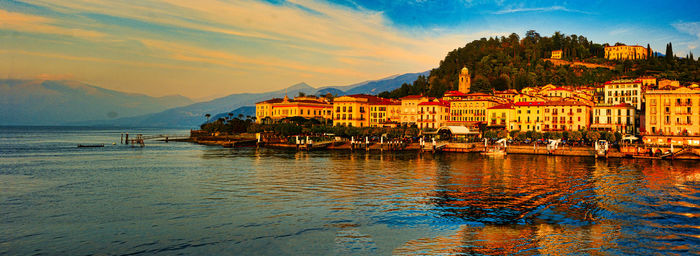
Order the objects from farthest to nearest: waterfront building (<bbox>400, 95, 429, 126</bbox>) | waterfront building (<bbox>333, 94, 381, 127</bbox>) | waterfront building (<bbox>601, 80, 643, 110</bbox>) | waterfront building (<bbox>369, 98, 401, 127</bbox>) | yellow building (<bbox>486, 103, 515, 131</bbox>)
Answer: waterfront building (<bbox>333, 94, 381, 127</bbox>), waterfront building (<bbox>369, 98, 401, 127</bbox>), waterfront building (<bbox>400, 95, 429, 126</bbox>), waterfront building (<bbox>601, 80, 643, 110</bbox>), yellow building (<bbox>486, 103, 515, 131</bbox>)

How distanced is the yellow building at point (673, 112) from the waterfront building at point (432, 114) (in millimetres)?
38912

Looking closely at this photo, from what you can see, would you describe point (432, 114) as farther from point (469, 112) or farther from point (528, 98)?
point (528, 98)

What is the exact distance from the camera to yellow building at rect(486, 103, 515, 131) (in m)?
91.6

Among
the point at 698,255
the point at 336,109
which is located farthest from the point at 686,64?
the point at 698,255

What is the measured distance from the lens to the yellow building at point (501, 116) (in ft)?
300

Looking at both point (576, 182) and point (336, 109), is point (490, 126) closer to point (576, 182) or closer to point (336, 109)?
point (336, 109)

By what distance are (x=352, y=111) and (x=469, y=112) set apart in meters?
27.7

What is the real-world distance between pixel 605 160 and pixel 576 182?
86.9 feet

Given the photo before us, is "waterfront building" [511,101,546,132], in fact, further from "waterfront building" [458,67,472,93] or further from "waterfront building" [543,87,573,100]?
"waterfront building" [458,67,472,93]

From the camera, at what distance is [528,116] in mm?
88438

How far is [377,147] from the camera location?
275 feet

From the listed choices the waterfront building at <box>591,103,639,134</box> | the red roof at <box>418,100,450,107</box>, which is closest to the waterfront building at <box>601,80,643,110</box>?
the waterfront building at <box>591,103,639,134</box>

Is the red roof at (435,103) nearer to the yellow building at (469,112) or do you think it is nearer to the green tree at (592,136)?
the yellow building at (469,112)

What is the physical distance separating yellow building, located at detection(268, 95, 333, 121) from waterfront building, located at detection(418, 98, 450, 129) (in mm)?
33195
